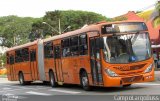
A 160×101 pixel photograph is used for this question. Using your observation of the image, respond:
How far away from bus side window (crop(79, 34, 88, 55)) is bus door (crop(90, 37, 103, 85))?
665mm

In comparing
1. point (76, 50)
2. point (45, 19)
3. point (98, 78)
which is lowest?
A: point (98, 78)

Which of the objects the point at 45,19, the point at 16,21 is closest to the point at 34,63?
the point at 45,19

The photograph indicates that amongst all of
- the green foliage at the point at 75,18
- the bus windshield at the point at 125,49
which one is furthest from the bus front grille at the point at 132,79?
the green foliage at the point at 75,18

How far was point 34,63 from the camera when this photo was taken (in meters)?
29.8

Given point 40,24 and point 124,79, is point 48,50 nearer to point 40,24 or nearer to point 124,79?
point 124,79

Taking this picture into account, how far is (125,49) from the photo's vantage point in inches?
733

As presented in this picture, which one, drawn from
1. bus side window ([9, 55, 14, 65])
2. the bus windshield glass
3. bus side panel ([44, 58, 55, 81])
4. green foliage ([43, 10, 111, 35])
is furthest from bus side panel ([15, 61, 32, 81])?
green foliage ([43, 10, 111, 35])

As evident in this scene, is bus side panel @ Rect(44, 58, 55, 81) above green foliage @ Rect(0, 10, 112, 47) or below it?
below

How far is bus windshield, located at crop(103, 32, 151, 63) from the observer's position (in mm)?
18594

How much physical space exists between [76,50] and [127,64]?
142 inches

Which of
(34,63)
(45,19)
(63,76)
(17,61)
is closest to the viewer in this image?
(63,76)

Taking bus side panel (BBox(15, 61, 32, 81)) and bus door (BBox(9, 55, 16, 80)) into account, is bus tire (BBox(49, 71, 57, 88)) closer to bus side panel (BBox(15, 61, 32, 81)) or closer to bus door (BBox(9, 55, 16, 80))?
bus side panel (BBox(15, 61, 32, 81))

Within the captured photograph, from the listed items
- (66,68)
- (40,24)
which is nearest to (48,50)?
(66,68)

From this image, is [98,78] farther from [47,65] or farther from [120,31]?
[47,65]
